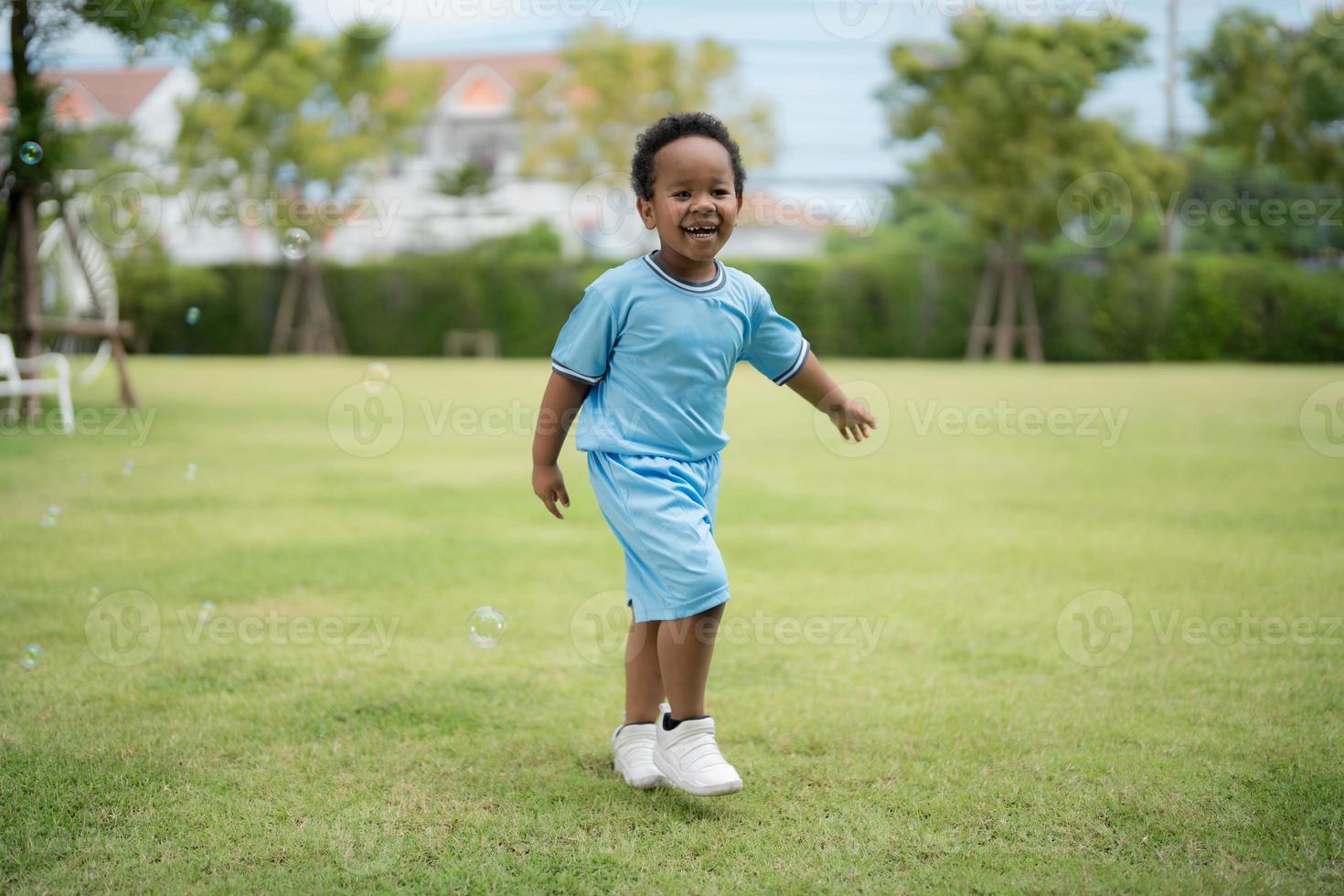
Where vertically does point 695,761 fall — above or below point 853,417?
below

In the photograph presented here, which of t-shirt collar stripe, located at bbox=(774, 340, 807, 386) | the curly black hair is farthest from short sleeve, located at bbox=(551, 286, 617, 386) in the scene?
t-shirt collar stripe, located at bbox=(774, 340, 807, 386)

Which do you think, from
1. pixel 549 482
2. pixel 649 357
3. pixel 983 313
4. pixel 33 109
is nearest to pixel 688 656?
pixel 549 482

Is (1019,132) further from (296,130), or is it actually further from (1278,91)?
(296,130)

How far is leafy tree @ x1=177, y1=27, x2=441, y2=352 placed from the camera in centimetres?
2555

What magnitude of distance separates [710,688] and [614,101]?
28.4 meters

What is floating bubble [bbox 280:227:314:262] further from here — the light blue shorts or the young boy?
the light blue shorts

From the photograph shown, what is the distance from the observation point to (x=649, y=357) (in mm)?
2842

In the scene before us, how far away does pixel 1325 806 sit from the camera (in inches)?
106

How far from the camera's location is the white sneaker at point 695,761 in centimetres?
268

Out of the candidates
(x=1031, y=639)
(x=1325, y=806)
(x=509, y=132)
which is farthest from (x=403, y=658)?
(x=509, y=132)

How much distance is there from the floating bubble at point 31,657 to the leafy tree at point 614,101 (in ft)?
87.6

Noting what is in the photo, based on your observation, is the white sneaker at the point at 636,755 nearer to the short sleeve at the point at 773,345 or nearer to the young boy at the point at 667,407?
the young boy at the point at 667,407

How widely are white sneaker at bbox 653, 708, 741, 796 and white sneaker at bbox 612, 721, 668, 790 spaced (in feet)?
0.12

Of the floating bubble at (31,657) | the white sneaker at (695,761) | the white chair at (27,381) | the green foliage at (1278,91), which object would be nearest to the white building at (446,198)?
the white chair at (27,381)
